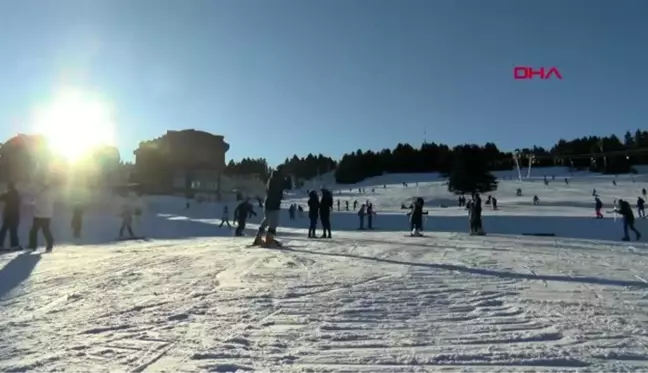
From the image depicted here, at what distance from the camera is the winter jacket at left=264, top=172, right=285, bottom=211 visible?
12.8 meters

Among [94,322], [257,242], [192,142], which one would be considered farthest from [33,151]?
[94,322]

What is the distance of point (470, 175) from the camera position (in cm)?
8356

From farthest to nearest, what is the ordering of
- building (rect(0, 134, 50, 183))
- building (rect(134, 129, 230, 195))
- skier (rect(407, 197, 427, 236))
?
building (rect(134, 129, 230, 195)) < building (rect(0, 134, 50, 183)) < skier (rect(407, 197, 427, 236))

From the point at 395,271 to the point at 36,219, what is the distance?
845cm

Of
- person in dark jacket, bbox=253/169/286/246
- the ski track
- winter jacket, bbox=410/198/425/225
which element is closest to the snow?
the ski track

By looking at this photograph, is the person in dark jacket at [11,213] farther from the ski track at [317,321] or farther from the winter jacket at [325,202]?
the winter jacket at [325,202]

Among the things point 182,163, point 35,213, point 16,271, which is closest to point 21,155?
point 182,163

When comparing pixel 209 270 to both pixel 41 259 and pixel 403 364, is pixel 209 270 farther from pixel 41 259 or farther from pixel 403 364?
pixel 403 364

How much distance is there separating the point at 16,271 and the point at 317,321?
5867 millimetres

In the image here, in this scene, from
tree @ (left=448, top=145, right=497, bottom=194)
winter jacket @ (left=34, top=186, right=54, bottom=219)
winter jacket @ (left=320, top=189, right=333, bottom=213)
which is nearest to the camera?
winter jacket @ (left=34, top=186, right=54, bottom=219)

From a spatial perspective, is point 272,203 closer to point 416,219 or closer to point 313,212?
point 313,212

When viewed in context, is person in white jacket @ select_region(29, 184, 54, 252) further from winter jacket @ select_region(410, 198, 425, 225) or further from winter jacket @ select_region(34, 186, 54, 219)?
winter jacket @ select_region(410, 198, 425, 225)

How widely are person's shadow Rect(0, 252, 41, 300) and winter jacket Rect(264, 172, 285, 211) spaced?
4818mm

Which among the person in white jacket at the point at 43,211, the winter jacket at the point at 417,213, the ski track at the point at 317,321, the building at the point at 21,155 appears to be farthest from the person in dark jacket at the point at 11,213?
the building at the point at 21,155
